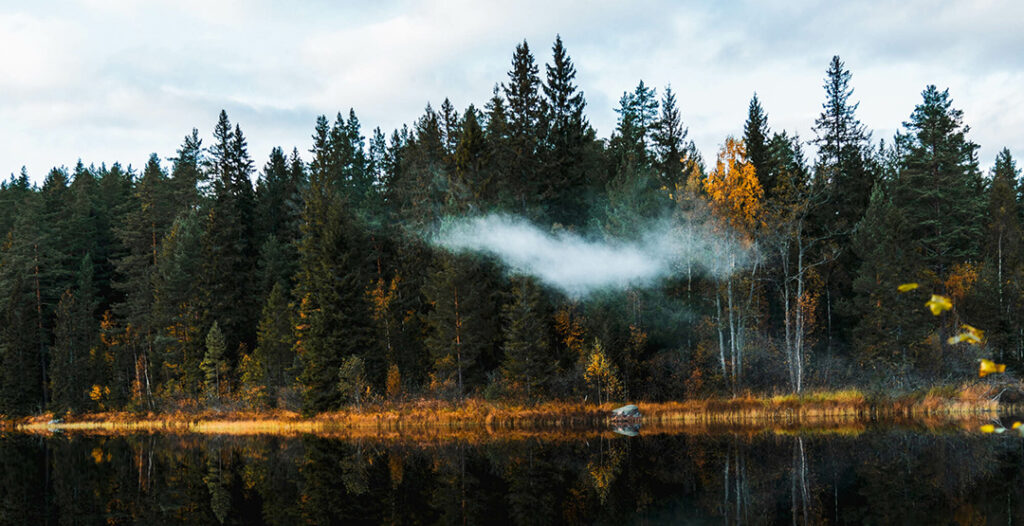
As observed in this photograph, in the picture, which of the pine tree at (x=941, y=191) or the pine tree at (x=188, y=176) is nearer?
the pine tree at (x=941, y=191)

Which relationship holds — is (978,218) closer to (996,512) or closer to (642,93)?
(642,93)

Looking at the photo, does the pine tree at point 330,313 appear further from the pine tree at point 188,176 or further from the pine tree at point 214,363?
the pine tree at point 188,176

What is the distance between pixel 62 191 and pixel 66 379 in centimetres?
3242

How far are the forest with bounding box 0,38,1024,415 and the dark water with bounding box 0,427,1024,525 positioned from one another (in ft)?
37.7

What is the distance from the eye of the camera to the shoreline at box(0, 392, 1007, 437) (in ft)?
115

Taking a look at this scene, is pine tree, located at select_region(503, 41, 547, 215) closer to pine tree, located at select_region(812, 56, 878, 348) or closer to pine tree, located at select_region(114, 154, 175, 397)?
pine tree, located at select_region(812, 56, 878, 348)

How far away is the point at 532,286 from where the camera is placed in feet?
134

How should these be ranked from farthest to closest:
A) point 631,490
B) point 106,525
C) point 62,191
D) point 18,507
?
point 62,191 → point 18,507 → point 631,490 → point 106,525

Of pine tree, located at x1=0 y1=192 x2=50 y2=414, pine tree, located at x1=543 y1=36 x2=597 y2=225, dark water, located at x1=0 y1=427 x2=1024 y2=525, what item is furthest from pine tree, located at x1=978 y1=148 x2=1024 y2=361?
pine tree, located at x1=0 y1=192 x2=50 y2=414

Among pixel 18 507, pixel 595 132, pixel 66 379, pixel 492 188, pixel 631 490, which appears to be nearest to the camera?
pixel 631 490

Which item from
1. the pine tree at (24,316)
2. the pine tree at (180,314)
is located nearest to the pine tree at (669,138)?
the pine tree at (180,314)

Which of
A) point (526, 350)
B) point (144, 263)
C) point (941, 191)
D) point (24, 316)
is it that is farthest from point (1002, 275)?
point (24, 316)

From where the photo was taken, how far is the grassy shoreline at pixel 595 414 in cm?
3522

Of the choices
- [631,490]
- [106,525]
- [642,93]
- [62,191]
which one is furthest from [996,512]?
[62,191]
